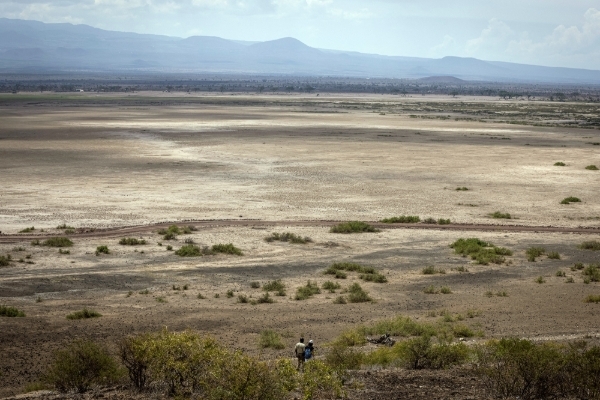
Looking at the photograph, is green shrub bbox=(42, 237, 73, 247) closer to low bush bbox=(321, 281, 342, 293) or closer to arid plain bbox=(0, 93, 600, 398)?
arid plain bbox=(0, 93, 600, 398)

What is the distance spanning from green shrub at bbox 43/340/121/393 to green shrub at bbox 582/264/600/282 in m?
18.5

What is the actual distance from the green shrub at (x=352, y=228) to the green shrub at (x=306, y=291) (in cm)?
1020

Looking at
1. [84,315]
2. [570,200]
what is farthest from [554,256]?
[84,315]

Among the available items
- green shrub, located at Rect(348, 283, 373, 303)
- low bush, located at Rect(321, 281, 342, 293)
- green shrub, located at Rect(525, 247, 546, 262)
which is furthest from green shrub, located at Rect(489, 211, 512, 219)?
green shrub, located at Rect(348, 283, 373, 303)

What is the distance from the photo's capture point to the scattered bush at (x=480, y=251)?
30.9 m

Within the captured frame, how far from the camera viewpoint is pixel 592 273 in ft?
93.6

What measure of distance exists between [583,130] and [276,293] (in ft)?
270

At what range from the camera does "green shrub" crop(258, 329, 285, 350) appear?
64.3 feet

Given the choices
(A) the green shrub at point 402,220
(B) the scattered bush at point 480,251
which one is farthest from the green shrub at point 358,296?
(A) the green shrub at point 402,220

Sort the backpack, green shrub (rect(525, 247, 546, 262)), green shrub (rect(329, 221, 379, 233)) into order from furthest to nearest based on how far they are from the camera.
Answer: green shrub (rect(329, 221, 379, 233)) < green shrub (rect(525, 247, 546, 262)) < the backpack

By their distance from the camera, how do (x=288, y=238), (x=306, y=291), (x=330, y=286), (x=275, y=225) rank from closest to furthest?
(x=306, y=291), (x=330, y=286), (x=288, y=238), (x=275, y=225)

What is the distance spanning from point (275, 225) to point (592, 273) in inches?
598

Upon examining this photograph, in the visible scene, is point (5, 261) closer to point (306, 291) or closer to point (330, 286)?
point (306, 291)

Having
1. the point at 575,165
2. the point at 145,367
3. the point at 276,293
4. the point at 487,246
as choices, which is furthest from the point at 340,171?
the point at 145,367
